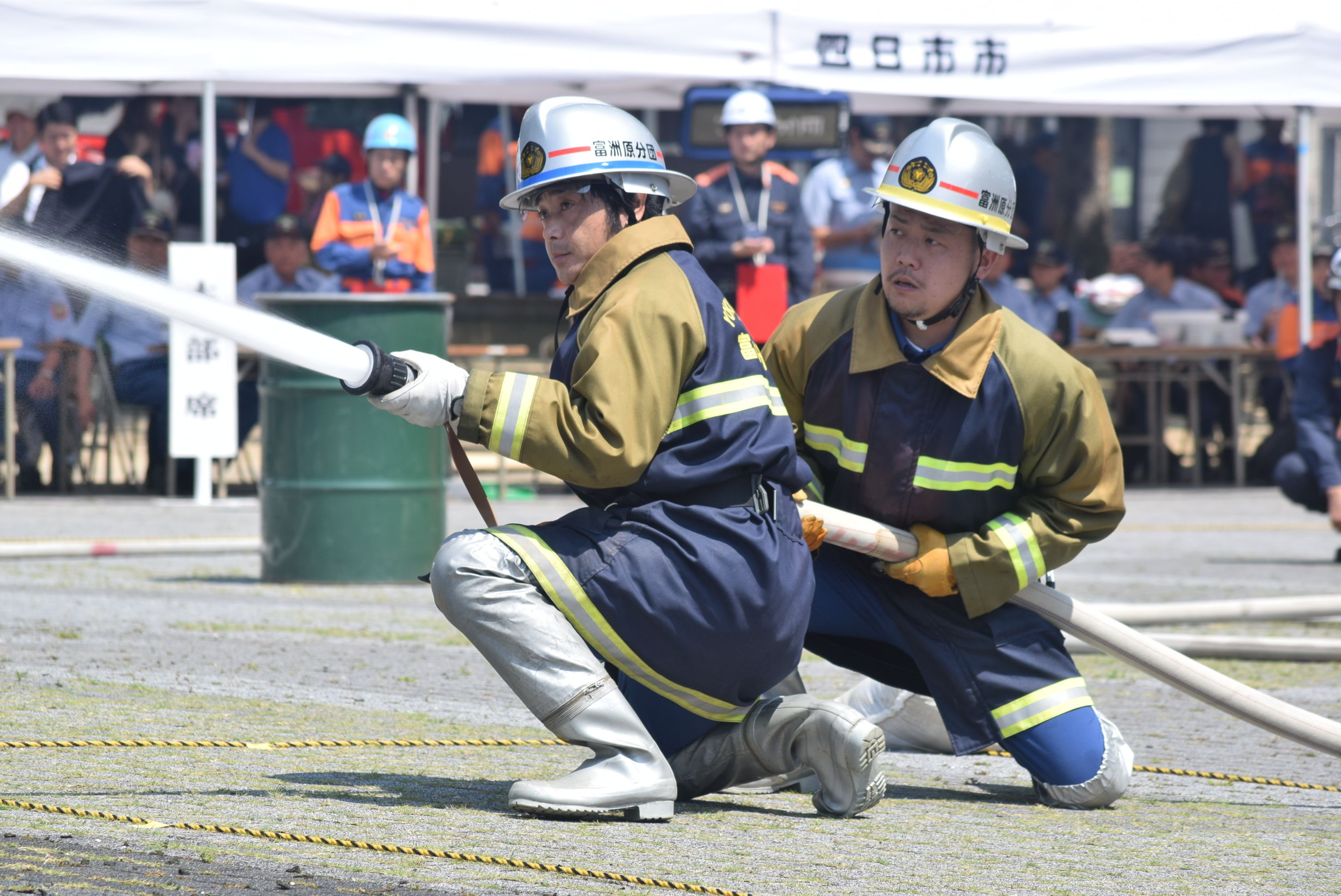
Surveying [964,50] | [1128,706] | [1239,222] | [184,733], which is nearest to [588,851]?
[184,733]

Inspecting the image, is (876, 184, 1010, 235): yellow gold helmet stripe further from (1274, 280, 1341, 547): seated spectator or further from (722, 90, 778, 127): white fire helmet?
(722, 90, 778, 127): white fire helmet

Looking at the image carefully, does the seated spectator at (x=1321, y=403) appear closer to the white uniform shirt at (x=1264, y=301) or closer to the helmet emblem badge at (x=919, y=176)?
the helmet emblem badge at (x=919, y=176)

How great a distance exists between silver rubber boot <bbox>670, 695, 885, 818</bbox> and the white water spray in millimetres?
1205

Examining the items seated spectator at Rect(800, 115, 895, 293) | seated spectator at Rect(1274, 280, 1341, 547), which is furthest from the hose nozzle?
seated spectator at Rect(800, 115, 895, 293)

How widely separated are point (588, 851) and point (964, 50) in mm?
9293

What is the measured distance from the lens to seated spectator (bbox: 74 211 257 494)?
12.5 m

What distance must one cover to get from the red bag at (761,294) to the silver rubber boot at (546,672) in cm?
751

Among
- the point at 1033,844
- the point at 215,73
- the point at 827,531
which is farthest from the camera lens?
the point at 215,73

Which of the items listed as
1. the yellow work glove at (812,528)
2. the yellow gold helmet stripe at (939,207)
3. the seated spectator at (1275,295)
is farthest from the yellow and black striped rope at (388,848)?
the seated spectator at (1275,295)

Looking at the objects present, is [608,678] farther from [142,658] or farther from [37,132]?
[37,132]

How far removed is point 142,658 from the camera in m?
6.34

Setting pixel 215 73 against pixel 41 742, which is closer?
pixel 41 742

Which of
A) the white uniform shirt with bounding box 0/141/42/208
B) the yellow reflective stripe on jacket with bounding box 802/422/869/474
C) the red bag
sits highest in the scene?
the white uniform shirt with bounding box 0/141/42/208

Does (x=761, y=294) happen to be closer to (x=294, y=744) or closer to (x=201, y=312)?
(x=294, y=744)
